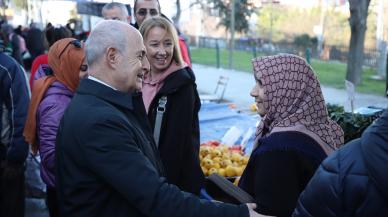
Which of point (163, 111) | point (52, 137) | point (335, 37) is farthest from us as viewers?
point (335, 37)

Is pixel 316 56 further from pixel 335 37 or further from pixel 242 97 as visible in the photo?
pixel 242 97

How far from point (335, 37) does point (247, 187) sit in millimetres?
46976

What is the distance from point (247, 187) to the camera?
224cm

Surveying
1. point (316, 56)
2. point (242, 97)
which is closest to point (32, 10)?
point (316, 56)

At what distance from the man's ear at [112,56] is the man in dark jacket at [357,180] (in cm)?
86

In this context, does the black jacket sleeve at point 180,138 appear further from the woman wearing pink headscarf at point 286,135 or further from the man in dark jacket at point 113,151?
the man in dark jacket at point 113,151

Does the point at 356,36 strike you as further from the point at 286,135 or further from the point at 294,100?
the point at 286,135

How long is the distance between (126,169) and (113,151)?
0.08 meters

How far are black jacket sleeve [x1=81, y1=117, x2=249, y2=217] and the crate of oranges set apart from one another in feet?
7.66

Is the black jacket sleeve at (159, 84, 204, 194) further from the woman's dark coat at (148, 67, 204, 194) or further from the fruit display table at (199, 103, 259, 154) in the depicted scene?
the fruit display table at (199, 103, 259, 154)

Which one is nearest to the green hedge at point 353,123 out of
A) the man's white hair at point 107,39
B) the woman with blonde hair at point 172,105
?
the woman with blonde hair at point 172,105

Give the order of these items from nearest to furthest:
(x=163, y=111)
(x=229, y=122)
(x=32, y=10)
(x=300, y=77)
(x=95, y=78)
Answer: (x=95, y=78), (x=300, y=77), (x=163, y=111), (x=229, y=122), (x=32, y=10)

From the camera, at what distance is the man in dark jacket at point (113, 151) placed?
159 cm

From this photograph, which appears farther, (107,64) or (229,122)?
(229,122)
